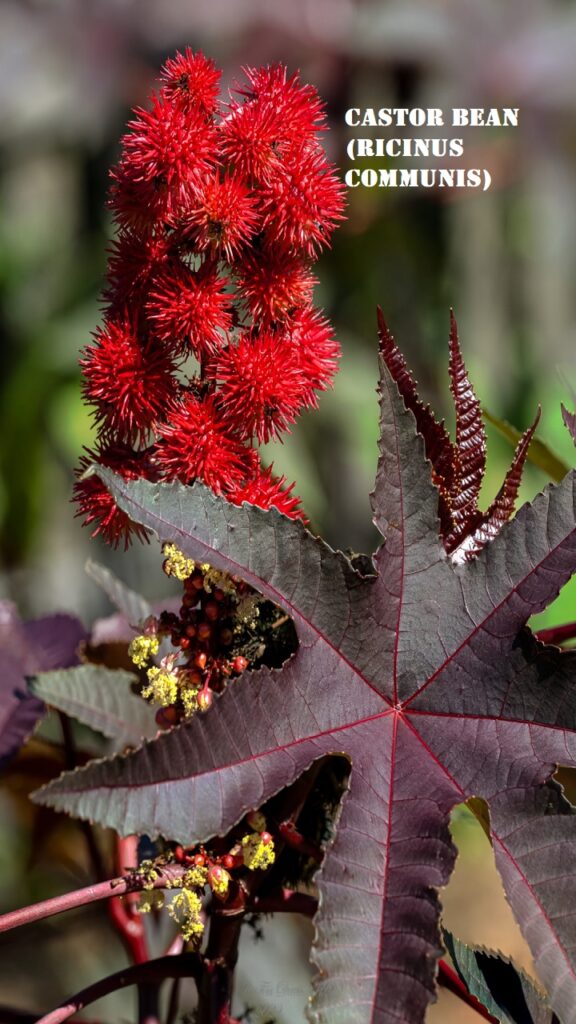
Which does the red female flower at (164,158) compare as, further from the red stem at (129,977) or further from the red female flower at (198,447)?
the red stem at (129,977)

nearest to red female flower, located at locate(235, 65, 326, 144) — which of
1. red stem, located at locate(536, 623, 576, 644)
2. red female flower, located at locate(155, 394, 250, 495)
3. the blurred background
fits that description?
red female flower, located at locate(155, 394, 250, 495)

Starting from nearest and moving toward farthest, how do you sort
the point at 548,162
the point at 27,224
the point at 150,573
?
the point at 548,162 < the point at 150,573 < the point at 27,224

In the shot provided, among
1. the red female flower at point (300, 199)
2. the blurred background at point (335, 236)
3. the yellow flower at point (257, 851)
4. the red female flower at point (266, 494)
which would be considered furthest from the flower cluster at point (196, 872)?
the blurred background at point (335, 236)

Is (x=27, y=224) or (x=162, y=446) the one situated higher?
(x=27, y=224)

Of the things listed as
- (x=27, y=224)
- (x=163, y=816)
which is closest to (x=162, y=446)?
(x=163, y=816)

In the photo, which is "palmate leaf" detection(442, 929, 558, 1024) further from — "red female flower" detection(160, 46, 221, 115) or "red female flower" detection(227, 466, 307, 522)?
"red female flower" detection(160, 46, 221, 115)

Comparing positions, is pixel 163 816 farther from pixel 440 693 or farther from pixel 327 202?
pixel 327 202
